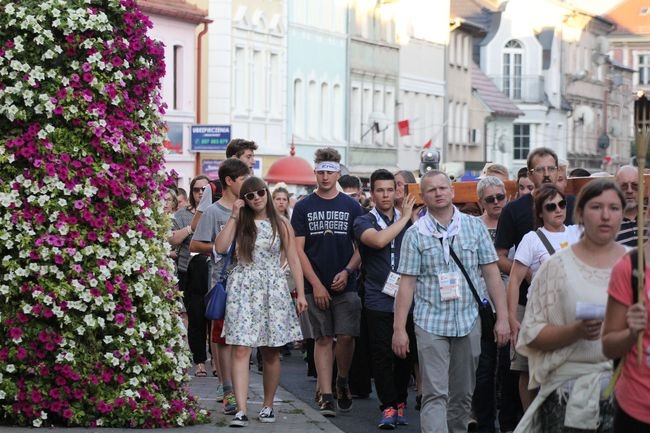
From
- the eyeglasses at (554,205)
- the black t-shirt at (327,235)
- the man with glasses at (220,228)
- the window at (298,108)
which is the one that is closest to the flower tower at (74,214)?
the man with glasses at (220,228)

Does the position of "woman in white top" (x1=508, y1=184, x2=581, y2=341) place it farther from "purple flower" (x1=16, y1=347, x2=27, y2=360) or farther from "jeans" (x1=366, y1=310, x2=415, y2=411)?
"purple flower" (x1=16, y1=347, x2=27, y2=360)

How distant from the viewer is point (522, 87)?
88375 mm

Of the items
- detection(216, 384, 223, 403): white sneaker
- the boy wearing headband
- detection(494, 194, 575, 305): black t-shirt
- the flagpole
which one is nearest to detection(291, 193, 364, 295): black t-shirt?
the boy wearing headband

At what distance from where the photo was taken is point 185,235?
17.0m

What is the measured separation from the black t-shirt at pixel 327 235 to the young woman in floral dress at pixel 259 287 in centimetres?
107

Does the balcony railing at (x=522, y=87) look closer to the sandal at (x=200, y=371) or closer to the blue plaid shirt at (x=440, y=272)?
the sandal at (x=200, y=371)

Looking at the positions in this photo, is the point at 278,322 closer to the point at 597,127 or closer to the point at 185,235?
the point at 185,235

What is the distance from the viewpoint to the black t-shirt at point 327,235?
14.3 m

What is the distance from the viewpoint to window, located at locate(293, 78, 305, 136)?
5488 centimetres

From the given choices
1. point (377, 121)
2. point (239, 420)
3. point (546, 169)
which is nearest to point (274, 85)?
point (377, 121)

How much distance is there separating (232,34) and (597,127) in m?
55.3

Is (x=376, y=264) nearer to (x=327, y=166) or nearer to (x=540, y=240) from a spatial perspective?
(x=327, y=166)

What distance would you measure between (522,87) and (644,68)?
3588 centimetres

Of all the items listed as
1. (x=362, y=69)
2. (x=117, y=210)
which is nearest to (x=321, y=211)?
(x=117, y=210)
